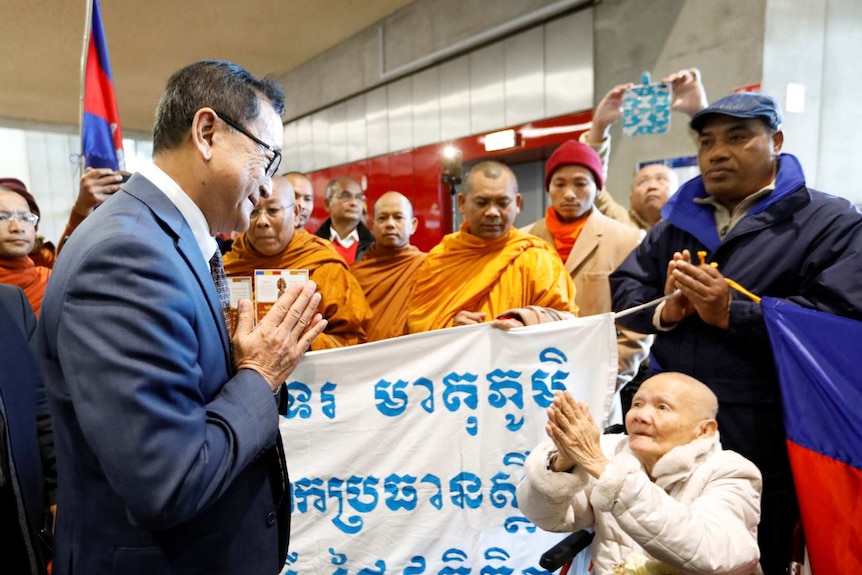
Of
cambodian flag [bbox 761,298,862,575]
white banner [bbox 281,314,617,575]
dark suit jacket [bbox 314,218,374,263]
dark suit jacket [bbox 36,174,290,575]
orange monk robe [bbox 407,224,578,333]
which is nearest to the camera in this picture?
dark suit jacket [bbox 36,174,290,575]

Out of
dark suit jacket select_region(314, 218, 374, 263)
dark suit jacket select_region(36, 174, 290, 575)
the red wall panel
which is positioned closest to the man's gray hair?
dark suit jacket select_region(36, 174, 290, 575)

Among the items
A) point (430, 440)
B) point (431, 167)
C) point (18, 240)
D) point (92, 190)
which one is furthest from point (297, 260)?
point (431, 167)

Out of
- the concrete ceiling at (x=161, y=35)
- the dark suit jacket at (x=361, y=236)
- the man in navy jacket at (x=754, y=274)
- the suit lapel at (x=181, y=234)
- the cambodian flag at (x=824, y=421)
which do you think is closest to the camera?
the suit lapel at (x=181, y=234)

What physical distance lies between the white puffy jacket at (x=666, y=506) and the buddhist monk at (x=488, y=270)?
77 centimetres

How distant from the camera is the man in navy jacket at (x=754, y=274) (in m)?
1.45

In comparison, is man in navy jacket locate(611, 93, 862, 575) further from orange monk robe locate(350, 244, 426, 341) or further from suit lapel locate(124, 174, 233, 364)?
orange monk robe locate(350, 244, 426, 341)

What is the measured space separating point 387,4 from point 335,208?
3.71 meters

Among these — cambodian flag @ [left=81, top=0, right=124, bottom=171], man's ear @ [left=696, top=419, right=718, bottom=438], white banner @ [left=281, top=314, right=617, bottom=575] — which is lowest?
white banner @ [left=281, top=314, right=617, bottom=575]

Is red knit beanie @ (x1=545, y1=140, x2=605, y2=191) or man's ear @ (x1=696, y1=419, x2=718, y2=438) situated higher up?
red knit beanie @ (x1=545, y1=140, x2=605, y2=191)

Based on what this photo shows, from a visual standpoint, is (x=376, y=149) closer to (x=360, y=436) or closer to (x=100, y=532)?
(x=360, y=436)

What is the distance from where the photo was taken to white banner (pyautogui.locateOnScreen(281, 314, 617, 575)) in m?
1.83

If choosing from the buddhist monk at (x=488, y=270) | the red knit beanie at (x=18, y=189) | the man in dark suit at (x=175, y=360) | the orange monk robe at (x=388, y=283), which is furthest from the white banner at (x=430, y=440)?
the red knit beanie at (x=18, y=189)

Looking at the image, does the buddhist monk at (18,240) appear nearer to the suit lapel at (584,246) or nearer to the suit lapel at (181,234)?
the suit lapel at (181,234)

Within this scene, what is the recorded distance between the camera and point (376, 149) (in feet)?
23.3
